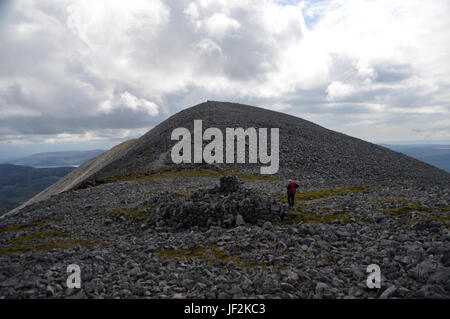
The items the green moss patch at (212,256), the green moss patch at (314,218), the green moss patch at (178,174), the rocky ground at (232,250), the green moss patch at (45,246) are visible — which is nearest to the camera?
the rocky ground at (232,250)

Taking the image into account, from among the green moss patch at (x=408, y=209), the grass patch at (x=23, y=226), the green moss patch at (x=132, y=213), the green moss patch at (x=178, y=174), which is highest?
the green moss patch at (x=178, y=174)

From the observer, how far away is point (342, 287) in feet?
33.3

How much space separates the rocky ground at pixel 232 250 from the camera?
10148 millimetres

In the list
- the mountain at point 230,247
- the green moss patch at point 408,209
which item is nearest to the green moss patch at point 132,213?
the mountain at point 230,247

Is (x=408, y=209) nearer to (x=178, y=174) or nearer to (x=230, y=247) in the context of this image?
(x=230, y=247)

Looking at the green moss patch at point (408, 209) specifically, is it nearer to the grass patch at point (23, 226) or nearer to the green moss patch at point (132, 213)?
the green moss patch at point (132, 213)

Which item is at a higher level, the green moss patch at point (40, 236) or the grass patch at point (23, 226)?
the green moss patch at point (40, 236)

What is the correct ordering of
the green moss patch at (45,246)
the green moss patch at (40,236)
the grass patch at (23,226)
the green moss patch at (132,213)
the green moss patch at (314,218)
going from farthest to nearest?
the green moss patch at (132,213)
the grass patch at (23,226)
the green moss patch at (314,218)
the green moss patch at (40,236)
the green moss patch at (45,246)

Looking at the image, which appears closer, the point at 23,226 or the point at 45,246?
the point at 45,246

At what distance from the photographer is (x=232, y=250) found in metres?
14.8

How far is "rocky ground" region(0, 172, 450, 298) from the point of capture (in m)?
10.1

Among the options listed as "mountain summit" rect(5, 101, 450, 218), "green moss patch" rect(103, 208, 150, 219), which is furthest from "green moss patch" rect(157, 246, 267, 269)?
"mountain summit" rect(5, 101, 450, 218)

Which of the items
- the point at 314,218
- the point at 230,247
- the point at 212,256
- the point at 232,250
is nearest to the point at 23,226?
the point at 212,256

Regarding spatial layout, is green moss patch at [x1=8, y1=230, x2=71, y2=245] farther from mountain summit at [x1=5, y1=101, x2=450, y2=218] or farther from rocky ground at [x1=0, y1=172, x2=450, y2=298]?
mountain summit at [x1=5, y1=101, x2=450, y2=218]
